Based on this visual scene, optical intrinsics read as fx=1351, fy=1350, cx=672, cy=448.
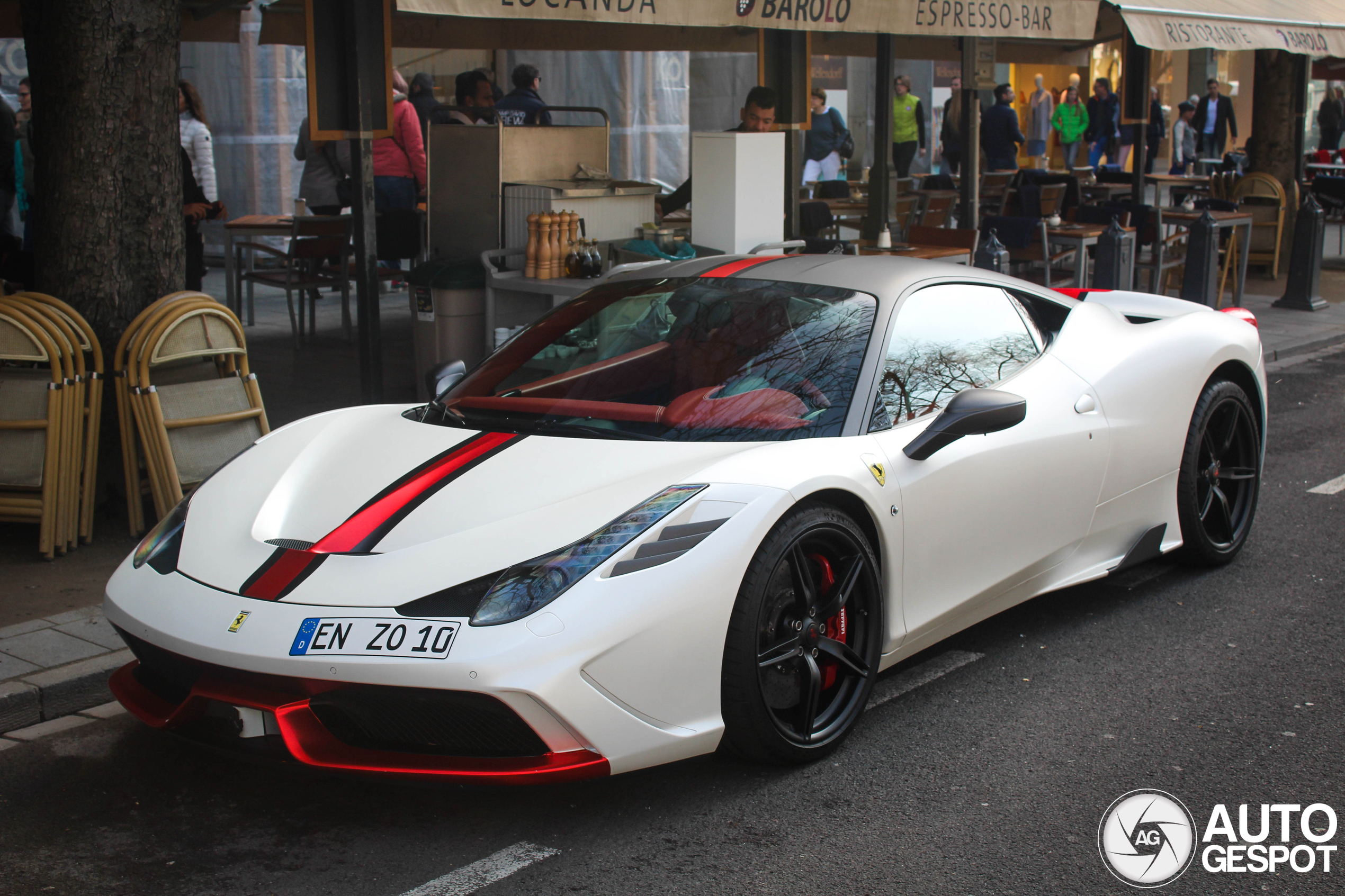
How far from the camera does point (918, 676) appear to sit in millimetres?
4211

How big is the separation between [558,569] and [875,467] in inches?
40.2

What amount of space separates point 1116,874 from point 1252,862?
1.08 ft

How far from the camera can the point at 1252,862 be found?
3086mm

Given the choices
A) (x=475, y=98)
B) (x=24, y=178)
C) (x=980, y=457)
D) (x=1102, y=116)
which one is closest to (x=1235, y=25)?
(x=475, y=98)

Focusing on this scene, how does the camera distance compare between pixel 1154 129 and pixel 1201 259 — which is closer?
pixel 1201 259

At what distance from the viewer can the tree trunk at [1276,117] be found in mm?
15258

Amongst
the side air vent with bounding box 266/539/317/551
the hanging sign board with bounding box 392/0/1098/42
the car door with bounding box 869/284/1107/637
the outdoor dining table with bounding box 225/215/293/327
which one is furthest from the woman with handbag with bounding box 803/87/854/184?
the side air vent with bounding box 266/539/317/551

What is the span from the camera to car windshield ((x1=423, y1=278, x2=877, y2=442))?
377 centimetres

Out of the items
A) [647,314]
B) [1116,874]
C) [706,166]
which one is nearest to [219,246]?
[706,166]

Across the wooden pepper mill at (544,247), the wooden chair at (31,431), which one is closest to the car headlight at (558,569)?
the wooden chair at (31,431)

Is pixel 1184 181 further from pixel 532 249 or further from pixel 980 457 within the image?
pixel 980 457

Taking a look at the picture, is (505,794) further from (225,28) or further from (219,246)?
(219,246)

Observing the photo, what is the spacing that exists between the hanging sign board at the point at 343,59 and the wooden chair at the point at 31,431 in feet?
6.19

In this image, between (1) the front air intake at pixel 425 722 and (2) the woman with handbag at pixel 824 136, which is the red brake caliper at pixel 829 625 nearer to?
(1) the front air intake at pixel 425 722
